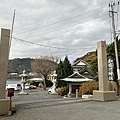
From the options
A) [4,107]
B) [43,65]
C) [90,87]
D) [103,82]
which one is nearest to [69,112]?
[4,107]

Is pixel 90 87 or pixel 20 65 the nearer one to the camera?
pixel 90 87

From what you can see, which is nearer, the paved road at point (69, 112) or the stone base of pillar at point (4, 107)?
the paved road at point (69, 112)

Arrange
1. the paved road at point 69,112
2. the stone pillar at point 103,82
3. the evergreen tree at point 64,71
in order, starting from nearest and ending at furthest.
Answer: the paved road at point 69,112
the stone pillar at point 103,82
the evergreen tree at point 64,71

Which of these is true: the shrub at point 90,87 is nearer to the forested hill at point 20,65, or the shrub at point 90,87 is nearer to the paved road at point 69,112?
the paved road at point 69,112

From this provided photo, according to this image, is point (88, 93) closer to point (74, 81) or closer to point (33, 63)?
point (74, 81)

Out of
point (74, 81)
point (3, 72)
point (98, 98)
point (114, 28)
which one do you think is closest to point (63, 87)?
point (74, 81)

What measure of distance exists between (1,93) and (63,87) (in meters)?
19.1

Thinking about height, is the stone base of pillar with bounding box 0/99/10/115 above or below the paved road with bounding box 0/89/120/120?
above

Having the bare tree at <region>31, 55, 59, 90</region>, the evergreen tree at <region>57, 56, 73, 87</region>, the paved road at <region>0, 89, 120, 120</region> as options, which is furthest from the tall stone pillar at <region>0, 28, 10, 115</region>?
the bare tree at <region>31, 55, 59, 90</region>

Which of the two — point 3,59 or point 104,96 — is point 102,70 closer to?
point 104,96

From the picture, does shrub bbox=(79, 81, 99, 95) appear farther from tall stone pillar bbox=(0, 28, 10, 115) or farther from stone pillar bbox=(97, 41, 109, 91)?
tall stone pillar bbox=(0, 28, 10, 115)

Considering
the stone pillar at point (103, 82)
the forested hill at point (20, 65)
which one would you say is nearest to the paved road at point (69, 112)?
the stone pillar at point (103, 82)

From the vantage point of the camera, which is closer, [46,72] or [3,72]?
[3,72]

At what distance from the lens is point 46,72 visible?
43.6 m
